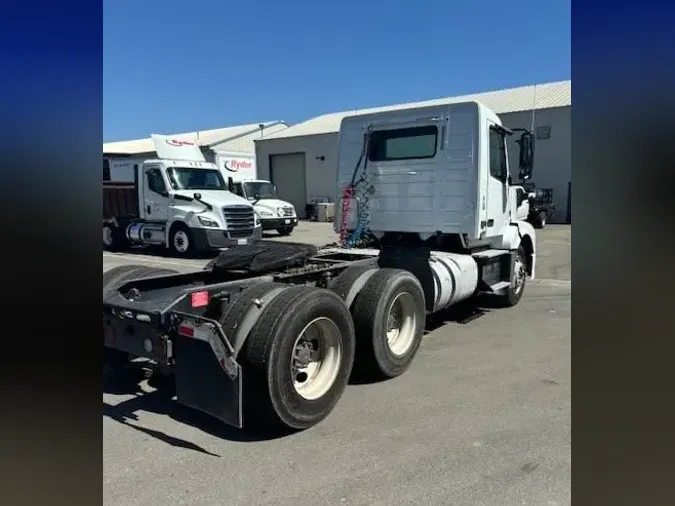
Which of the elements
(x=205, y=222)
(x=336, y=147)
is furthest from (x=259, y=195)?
(x=336, y=147)

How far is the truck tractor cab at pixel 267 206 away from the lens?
2088 cm

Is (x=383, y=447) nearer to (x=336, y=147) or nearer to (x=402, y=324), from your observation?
(x=402, y=324)

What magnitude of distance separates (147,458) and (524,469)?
2.39 meters

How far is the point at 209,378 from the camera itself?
368 cm

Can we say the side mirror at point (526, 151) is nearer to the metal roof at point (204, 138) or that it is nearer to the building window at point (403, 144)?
the building window at point (403, 144)

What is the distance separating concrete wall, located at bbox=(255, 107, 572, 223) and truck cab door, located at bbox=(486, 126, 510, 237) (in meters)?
6.15

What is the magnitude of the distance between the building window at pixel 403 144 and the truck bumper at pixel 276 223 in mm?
13573

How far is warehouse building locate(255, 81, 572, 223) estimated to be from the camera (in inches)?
1045

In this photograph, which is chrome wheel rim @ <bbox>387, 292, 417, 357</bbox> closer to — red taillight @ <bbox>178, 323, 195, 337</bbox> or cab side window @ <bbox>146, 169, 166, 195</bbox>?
red taillight @ <bbox>178, 323, 195, 337</bbox>

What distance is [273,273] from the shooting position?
5582 millimetres

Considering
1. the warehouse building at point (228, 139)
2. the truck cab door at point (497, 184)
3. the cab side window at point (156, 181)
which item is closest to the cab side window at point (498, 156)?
the truck cab door at point (497, 184)

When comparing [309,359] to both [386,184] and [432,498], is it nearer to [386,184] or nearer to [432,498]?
[432,498]

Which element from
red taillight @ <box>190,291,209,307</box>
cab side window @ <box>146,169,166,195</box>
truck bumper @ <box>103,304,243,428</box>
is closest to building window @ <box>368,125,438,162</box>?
red taillight @ <box>190,291,209,307</box>
